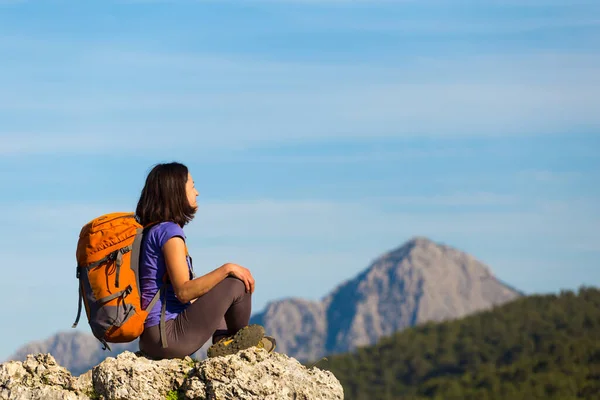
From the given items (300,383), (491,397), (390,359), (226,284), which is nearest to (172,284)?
(226,284)

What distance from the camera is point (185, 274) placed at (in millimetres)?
9297

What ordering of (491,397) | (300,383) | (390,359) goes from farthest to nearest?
(390,359)
(491,397)
(300,383)

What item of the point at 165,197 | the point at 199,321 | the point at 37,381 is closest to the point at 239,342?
the point at 199,321

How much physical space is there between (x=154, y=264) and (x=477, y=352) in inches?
5669

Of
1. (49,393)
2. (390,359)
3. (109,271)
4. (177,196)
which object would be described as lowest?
(390,359)

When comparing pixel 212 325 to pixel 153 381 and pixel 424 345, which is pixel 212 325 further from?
pixel 424 345

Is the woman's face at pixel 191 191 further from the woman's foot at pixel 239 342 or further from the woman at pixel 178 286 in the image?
the woman's foot at pixel 239 342

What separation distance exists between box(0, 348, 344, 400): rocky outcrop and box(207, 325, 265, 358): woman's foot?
196 millimetres

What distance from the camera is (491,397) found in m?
113

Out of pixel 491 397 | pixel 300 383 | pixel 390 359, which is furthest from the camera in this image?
pixel 390 359

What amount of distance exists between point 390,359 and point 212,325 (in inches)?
5827

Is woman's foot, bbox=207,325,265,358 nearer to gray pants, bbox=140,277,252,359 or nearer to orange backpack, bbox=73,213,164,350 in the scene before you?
gray pants, bbox=140,277,252,359

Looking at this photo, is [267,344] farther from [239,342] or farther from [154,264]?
[154,264]

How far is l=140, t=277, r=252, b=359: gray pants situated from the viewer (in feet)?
30.7
